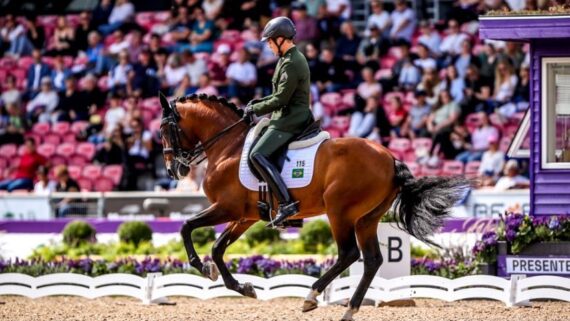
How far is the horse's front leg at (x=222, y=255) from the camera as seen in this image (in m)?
12.1

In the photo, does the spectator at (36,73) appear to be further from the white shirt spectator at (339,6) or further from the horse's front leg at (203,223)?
the horse's front leg at (203,223)

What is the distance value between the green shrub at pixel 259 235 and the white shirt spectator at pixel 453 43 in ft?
18.9

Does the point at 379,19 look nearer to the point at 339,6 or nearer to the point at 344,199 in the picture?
the point at 339,6

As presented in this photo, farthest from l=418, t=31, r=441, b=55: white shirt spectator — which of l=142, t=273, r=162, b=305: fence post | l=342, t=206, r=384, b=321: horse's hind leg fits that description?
l=342, t=206, r=384, b=321: horse's hind leg

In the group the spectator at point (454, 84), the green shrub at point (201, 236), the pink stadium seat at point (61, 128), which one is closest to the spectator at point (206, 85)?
the pink stadium seat at point (61, 128)

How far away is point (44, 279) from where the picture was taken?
15.4 meters

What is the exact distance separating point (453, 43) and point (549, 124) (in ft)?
25.5

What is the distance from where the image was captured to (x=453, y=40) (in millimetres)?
22250

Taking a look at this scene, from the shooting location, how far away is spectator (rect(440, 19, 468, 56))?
22102 millimetres

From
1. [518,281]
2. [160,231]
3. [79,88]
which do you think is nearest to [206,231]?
[160,231]

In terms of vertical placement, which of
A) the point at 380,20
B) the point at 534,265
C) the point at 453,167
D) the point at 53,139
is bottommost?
the point at 534,265

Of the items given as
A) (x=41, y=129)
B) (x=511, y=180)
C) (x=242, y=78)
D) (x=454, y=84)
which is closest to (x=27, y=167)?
(x=41, y=129)

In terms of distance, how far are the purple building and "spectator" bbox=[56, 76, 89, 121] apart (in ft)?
38.9

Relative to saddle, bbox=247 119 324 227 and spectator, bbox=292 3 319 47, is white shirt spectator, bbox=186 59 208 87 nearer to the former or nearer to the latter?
spectator, bbox=292 3 319 47
